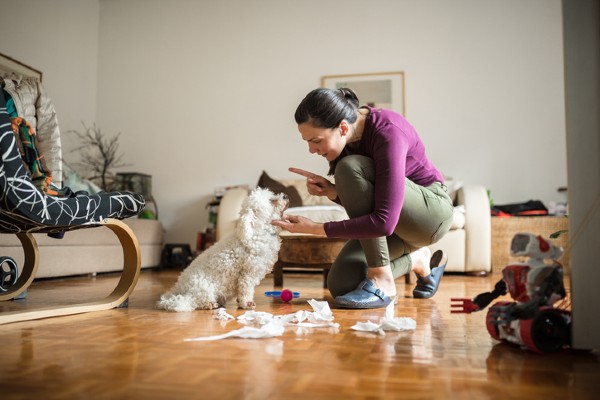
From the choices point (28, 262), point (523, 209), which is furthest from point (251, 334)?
point (523, 209)

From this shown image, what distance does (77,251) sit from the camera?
346 cm

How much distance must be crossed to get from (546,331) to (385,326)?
455 mm

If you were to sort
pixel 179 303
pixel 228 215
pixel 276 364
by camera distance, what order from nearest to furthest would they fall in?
pixel 276 364 → pixel 179 303 → pixel 228 215

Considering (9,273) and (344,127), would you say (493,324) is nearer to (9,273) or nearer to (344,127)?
(344,127)

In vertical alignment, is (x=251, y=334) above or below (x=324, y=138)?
below

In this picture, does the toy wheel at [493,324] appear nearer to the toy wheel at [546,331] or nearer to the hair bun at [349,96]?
the toy wheel at [546,331]

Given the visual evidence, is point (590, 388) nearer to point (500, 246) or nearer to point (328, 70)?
point (500, 246)

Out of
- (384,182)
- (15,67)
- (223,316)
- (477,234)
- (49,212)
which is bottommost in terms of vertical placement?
(223,316)

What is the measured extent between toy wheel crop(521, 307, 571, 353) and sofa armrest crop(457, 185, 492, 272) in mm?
2747

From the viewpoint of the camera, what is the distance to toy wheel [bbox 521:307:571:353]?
46.3 inches

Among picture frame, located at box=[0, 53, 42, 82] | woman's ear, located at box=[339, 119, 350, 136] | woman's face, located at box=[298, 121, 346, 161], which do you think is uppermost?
picture frame, located at box=[0, 53, 42, 82]

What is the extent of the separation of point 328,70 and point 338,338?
13.9 feet

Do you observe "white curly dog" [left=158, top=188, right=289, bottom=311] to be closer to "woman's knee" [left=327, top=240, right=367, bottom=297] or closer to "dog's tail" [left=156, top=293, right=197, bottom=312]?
"dog's tail" [left=156, top=293, right=197, bottom=312]

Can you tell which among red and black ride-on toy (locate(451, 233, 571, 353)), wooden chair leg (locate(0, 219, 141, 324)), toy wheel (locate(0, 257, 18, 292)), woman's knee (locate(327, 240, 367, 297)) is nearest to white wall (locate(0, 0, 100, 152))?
toy wheel (locate(0, 257, 18, 292))
